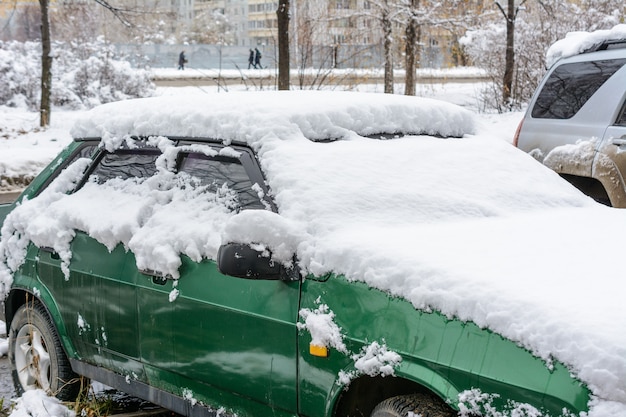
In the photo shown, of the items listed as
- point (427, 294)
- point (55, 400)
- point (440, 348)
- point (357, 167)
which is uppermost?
point (357, 167)

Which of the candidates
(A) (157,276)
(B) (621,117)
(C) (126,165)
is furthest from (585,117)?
(A) (157,276)

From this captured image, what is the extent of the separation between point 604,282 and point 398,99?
198cm

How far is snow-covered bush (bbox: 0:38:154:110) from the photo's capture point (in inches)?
942

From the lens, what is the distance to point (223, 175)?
12.7ft

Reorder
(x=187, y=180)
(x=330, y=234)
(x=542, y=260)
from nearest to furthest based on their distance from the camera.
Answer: (x=542, y=260) → (x=330, y=234) → (x=187, y=180)

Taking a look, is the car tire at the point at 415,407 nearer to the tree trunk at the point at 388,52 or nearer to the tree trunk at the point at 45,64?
the tree trunk at the point at 45,64

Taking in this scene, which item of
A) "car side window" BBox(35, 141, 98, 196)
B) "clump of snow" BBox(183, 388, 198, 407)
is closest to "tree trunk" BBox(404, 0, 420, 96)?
"car side window" BBox(35, 141, 98, 196)

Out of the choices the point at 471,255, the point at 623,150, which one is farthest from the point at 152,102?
the point at 623,150

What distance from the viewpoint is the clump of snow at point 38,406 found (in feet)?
14.4

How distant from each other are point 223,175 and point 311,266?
2.94 feet

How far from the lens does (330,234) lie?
327 cm

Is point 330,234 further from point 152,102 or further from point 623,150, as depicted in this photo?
point 623,150

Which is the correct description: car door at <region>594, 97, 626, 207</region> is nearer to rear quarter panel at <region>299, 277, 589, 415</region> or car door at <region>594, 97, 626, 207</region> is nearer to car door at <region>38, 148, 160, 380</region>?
car door at <region>38, 148, 160, 380</region>

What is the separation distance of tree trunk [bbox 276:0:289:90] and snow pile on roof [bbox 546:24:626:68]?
6963mm
